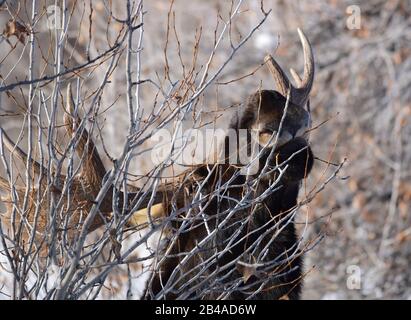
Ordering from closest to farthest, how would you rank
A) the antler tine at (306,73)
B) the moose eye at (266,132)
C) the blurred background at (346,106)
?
the moose eye at (266,132), the antler tine at (306,73), the blurred background at (346,106)

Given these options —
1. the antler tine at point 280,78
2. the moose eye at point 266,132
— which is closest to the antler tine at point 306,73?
the antler tine at point 280,78

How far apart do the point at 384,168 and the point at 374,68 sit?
52.0 inches

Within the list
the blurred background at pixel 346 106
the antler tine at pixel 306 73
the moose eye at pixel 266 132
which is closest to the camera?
the moose eye at pixel 266 132

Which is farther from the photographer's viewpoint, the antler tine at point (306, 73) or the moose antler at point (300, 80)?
the antler tine at point (306, 73)

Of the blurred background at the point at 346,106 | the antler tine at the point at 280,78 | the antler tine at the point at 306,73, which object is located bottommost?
the antler tine at the point at 280,78

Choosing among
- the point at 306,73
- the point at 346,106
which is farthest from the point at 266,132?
the point at 346,106

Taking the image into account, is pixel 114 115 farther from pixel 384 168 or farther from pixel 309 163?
pixel 309 163

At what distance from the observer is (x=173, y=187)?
17.3 ft

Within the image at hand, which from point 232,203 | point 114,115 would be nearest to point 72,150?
point 232,203

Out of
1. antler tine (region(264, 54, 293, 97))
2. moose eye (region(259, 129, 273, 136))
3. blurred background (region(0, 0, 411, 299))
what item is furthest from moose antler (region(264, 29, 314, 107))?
blurred background (region(0, 0, 411, 299))

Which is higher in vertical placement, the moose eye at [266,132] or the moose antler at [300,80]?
the moose antler at [300,80]

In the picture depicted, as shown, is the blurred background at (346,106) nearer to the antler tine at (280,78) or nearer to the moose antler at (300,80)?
the moose antler at (300,80)

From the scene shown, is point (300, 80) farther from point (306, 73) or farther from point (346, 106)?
point (346, 106)
